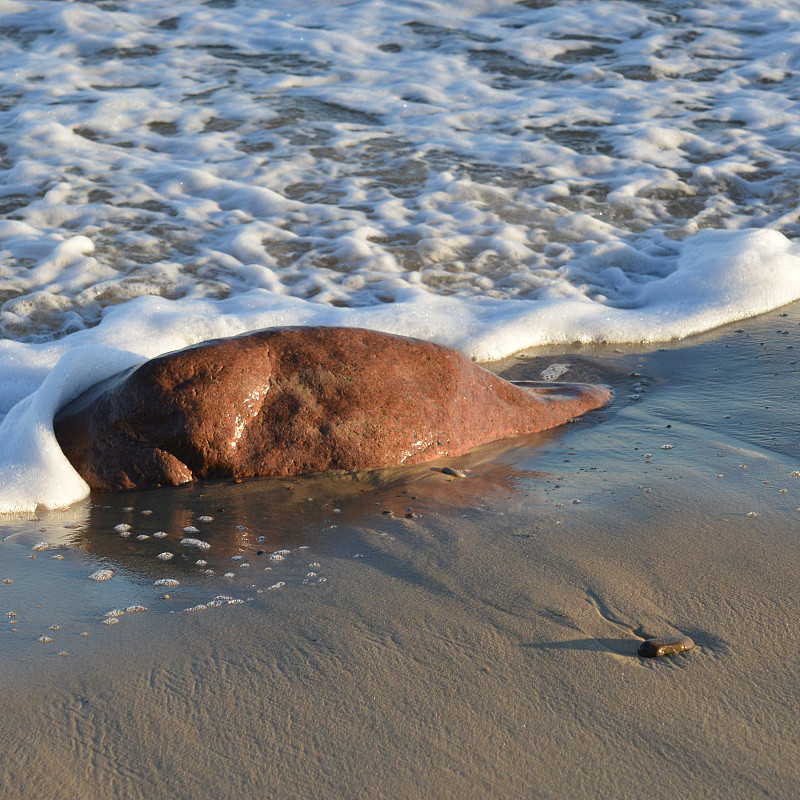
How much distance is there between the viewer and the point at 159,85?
8164 mm

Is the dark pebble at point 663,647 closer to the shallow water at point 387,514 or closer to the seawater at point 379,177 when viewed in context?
the shallow water at point 387,514

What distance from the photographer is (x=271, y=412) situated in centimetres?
288

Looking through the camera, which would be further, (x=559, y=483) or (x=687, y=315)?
(x=687, y=315)

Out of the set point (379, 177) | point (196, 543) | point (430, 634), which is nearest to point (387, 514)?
point (196, 543)

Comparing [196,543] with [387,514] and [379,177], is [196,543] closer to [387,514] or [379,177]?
[387,514]

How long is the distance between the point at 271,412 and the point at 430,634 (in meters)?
1.21

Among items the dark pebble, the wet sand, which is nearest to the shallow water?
the wet sand

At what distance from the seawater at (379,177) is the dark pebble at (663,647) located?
183 centimetres

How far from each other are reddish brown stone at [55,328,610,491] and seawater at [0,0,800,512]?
218 millimetres

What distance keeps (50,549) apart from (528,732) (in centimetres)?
145

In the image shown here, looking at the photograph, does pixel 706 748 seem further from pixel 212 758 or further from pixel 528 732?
pixel 212 758

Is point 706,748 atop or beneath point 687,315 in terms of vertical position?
atop

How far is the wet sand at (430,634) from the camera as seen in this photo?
58.2 inches

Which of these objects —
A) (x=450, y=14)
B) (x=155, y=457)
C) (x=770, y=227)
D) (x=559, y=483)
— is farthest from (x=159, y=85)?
(x=559, y=483)
